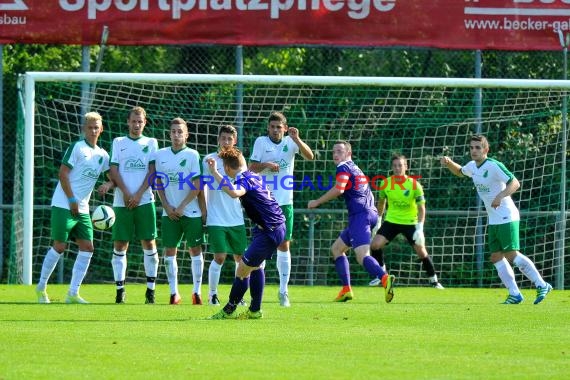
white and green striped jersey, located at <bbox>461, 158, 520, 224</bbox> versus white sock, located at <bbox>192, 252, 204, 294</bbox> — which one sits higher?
white and green striped jersey, located at <bbox>461, 158, 520, 224</bbox>

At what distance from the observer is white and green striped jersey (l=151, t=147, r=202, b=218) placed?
12.1 m

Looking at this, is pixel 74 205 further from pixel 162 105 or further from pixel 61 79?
pixel 162 105

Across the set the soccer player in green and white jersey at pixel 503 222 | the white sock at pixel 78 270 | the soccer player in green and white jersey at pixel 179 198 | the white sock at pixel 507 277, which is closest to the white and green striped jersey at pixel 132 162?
the soccer player in green and white jersey at pixel 179 198

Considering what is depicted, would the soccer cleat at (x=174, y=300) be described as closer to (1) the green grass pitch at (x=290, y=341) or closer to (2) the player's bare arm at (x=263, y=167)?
(1) the green grass pitch at (x=290, y=341)

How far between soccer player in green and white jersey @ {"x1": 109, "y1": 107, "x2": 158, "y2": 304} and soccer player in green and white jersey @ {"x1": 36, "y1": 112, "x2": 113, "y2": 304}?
0.19 meters

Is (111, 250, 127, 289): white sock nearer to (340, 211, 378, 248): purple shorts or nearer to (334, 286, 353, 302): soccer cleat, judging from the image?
(334, 286, 353, 302): soccer cleat

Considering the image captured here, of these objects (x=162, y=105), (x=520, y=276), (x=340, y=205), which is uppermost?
(x=162, y=105)

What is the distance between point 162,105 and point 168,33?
1.24m

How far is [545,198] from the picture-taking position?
16.7m

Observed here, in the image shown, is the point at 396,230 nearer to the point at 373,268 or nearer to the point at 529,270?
the point at 529,270

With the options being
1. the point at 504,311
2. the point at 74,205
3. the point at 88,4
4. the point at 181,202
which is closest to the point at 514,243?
the point at 504,311

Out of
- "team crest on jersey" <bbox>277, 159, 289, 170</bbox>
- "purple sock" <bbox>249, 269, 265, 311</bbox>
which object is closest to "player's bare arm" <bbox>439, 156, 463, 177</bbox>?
"team crest on jersey" <bbox>277, 159, 289, 170</bbox>

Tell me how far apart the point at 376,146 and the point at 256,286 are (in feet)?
24.4

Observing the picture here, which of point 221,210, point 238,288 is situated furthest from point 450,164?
point 238,288
